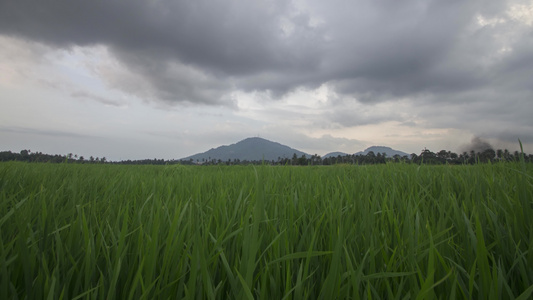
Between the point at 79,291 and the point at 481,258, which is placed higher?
the point at 481,258

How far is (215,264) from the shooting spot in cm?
108

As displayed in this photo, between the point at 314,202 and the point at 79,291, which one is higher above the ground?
the point at 314,202

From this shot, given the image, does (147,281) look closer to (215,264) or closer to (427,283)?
(215,264)

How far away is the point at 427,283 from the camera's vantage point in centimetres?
71

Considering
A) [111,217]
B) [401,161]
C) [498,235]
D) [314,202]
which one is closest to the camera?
[498,235]

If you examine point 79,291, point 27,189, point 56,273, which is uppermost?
point 27,189

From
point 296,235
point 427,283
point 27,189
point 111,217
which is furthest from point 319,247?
point 27,189

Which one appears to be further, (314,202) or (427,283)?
(314,202)

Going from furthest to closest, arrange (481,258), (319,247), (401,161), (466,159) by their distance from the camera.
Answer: (401,161)
(466,159)
(319,247)
(481,258)

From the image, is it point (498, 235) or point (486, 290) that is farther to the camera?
point (498, 235)

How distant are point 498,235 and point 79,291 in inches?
78.2

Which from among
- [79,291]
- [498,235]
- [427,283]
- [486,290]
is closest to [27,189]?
[79,291]

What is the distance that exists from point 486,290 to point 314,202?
4.18 ft

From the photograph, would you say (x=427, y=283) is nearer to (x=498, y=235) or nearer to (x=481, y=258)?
(x=481, y=258)
